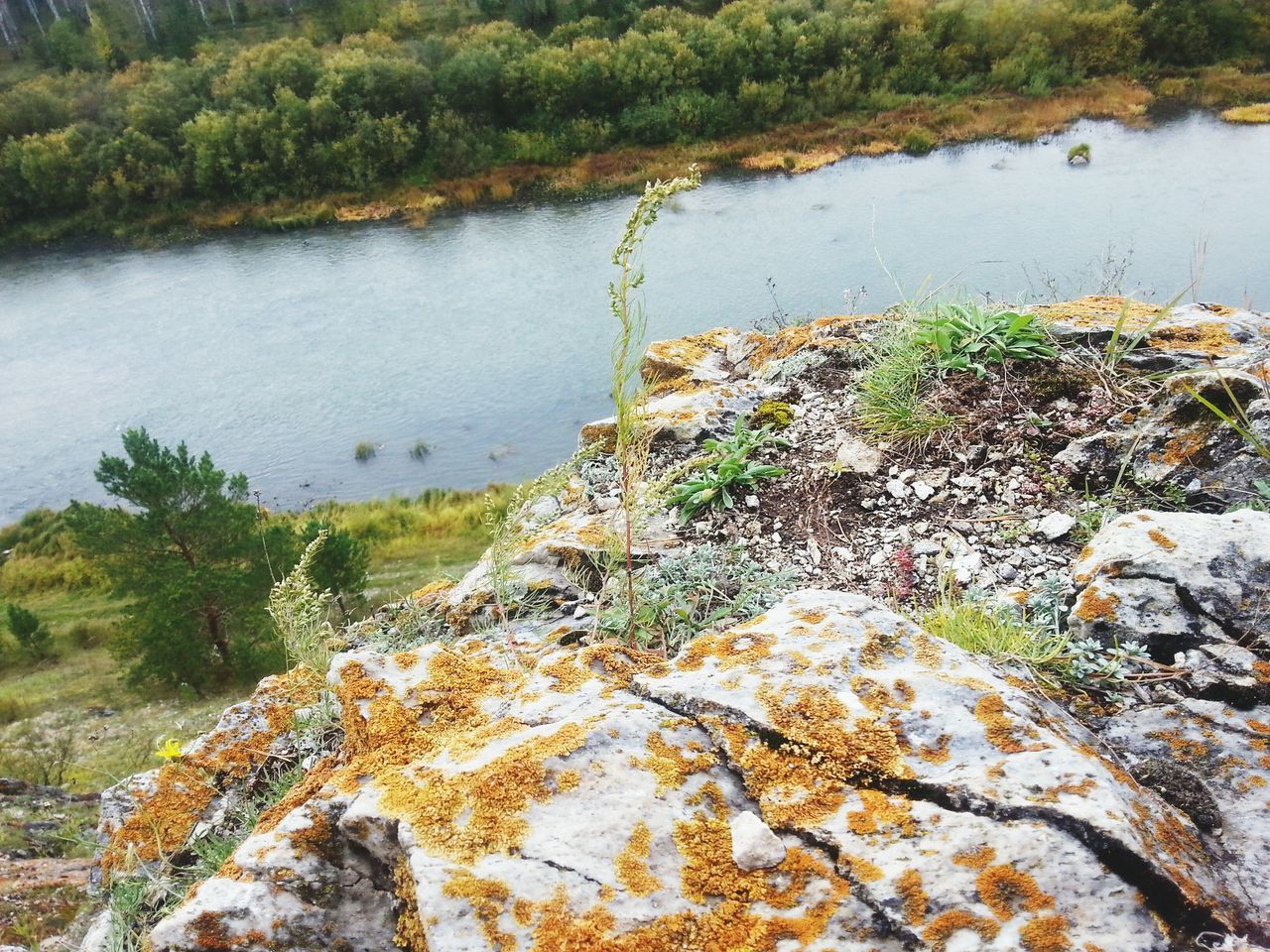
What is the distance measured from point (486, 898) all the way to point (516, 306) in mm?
25946

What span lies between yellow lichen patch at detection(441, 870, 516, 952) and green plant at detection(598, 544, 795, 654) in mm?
1584

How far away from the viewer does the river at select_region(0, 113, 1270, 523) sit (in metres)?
22.3

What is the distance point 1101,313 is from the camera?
5797 mm

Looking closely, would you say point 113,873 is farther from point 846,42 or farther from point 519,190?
point 846,42

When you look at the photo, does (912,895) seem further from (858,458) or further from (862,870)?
(858,458)

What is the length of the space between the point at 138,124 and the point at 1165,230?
5263 cm

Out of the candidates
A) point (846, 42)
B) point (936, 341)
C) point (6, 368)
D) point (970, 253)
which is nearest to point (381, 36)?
point (846, 42)

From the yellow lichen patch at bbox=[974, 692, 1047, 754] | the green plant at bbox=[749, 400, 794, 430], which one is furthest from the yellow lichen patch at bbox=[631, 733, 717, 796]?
the green plant at bbox=[749, 400, 794, 430]

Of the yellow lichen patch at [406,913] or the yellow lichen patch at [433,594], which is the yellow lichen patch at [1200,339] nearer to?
the yellow lichen patch at [433,594]

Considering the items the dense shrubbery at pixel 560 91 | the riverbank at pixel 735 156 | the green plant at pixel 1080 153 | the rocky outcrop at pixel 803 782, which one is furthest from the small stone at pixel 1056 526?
the dense shrubbery at pixel 560 91

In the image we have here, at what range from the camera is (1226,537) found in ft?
10.5

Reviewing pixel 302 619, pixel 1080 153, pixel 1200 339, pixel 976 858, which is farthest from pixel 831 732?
pixel 1080 153

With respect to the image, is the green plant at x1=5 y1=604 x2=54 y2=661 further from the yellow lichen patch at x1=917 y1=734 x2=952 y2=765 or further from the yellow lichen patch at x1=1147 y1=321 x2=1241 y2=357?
the yellow lichen patch at x1=1147 y1=321 x2=1241 y2=357

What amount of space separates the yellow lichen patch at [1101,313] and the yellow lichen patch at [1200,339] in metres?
0.15
